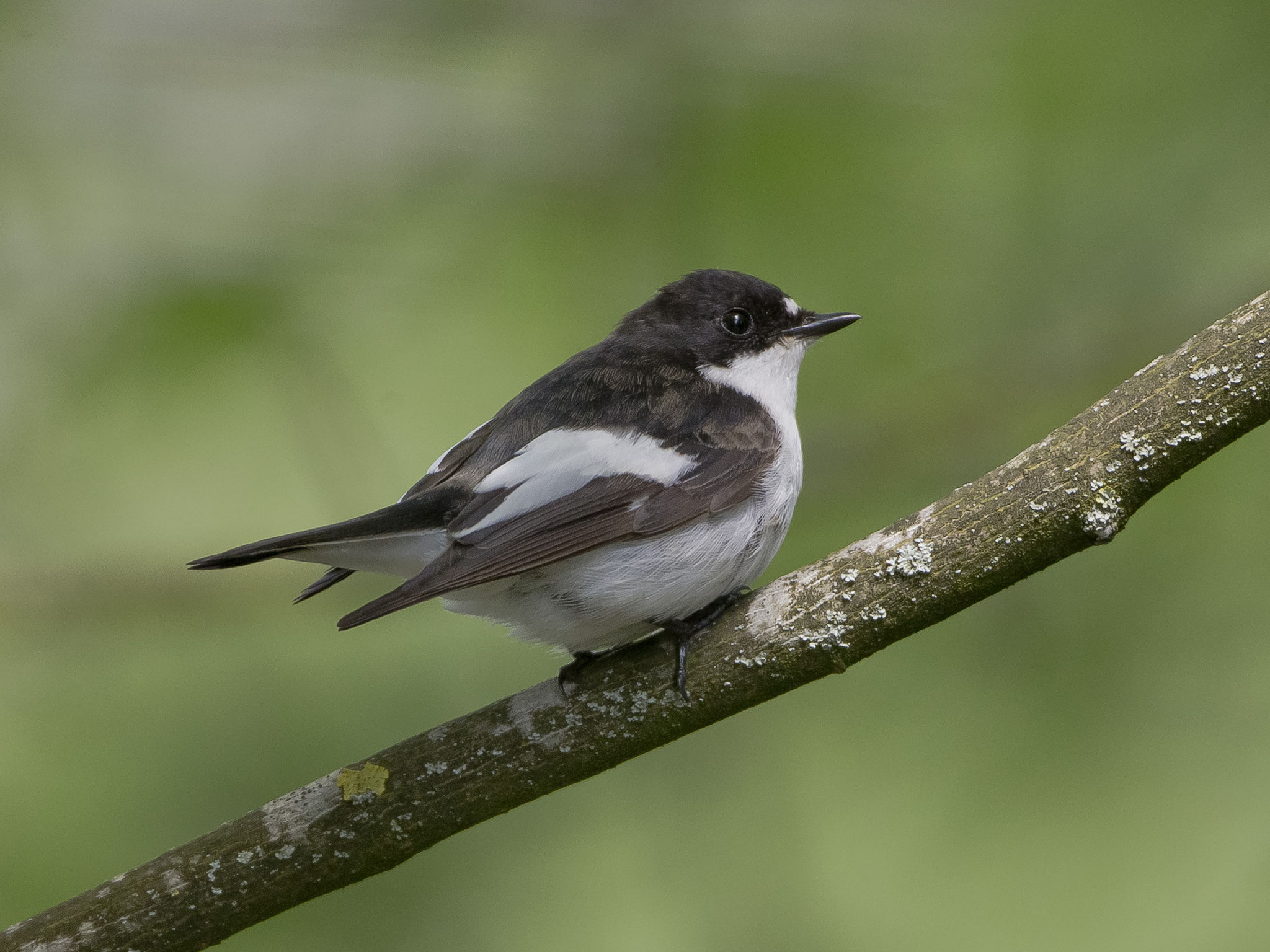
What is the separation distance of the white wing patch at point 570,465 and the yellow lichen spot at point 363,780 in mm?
574

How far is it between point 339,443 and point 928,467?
7.28 feet

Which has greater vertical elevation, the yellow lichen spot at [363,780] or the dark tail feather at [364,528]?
the dark tail feather at [364,528]

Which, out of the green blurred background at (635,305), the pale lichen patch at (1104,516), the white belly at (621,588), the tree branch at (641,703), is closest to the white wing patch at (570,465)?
the white belly at (621,588)

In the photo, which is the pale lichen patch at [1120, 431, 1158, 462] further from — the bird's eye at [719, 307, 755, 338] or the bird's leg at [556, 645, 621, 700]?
the bird's eye at [719, 307, 755, 338]

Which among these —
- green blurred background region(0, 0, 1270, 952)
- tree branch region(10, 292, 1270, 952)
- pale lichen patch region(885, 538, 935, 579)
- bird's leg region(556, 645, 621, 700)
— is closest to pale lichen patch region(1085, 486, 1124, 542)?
tree branch region(10, 292, 1270, 952)

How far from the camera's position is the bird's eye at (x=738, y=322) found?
11.3 feet

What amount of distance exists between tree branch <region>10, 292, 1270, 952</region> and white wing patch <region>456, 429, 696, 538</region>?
44 centimetres

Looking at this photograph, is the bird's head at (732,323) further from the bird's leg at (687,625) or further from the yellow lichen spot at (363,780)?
the yellow lichen spot at (363,780)

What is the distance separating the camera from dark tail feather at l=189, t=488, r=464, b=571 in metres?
2.38

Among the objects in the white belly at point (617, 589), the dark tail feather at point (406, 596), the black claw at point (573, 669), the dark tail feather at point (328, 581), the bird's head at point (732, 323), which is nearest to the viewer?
the dark tail feather at point (406, 596)

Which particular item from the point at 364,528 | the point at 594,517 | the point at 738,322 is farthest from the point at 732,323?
the point at 364,528

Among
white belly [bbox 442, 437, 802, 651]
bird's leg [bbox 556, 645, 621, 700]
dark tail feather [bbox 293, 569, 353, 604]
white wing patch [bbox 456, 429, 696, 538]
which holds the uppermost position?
white wing patch [bbox 456, 429, 696, 538]

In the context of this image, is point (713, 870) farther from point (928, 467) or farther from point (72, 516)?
point (72, 516)

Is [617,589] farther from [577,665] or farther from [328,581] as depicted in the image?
[328,581]
